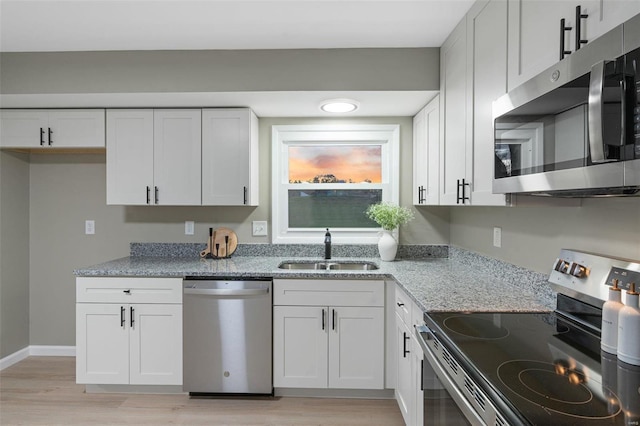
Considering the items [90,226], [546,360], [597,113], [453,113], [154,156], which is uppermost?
[453,113]

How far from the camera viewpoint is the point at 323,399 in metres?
2.51

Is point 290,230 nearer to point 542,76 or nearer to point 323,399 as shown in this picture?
point 323,399

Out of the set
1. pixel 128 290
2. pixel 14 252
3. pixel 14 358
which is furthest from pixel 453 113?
pixel 14 358

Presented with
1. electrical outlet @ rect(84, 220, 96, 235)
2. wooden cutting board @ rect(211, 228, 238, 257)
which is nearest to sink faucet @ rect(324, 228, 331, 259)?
wooden cutting board @ rect(211, 228, 238, 257)

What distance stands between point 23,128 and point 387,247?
9.52ft

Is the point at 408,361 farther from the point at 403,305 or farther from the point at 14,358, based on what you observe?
the point at 14,358

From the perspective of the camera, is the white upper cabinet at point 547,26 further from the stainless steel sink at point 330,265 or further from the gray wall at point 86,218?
the stainless steel sink at point 330,265

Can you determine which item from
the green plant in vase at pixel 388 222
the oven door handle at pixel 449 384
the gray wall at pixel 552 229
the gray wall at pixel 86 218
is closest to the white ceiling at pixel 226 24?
the gray wall at pixel 86 218

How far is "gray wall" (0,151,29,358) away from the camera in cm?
296

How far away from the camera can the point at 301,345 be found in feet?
8.09

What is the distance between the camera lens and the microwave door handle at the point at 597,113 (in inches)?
33.4

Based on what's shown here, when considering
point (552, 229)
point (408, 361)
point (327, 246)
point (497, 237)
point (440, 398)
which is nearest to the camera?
point (440, 398)

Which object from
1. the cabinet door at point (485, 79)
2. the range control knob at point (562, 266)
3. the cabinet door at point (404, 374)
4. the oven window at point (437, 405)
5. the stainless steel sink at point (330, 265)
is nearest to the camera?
the oven window at point (437, 405)

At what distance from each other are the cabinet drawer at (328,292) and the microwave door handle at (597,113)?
1.70 metres
